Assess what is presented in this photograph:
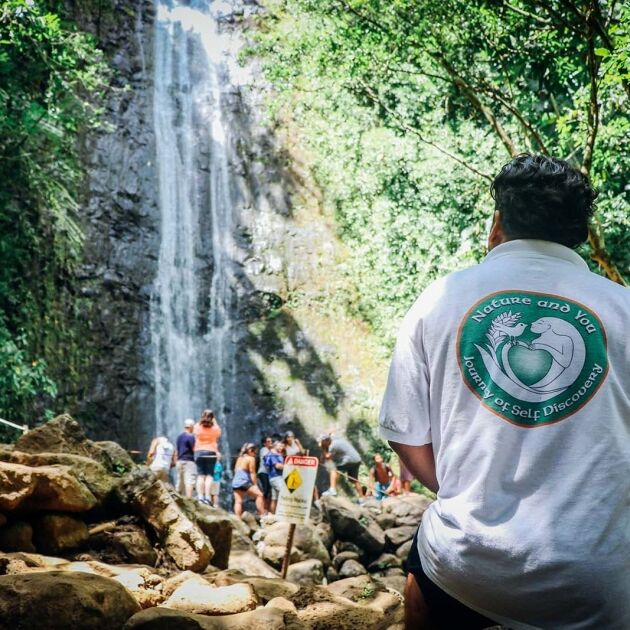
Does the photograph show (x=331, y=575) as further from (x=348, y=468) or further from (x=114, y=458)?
(x=348, y=468)

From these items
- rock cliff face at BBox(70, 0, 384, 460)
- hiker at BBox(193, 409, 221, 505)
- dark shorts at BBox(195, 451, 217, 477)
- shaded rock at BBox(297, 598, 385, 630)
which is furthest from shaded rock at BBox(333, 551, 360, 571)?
rock cliff face at BBox(70, 0, 384, 460)

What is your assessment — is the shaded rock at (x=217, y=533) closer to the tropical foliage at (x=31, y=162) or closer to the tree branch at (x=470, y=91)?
the tree branch at (x=470, y=91)

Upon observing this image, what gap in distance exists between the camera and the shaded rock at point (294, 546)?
8.13m

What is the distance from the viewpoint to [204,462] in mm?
10688

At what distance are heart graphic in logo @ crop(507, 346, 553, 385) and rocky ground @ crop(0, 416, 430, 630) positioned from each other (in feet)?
6.65

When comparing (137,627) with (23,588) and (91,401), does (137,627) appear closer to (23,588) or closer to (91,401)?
(23,588)

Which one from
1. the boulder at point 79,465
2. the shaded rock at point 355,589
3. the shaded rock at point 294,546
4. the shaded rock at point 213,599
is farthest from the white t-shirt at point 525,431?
the shaded rock at point 294,546

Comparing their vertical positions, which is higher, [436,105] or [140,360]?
→ [436,105]

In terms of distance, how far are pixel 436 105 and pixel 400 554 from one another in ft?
31.2

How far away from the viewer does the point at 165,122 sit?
21578mm

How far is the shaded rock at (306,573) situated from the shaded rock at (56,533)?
3.03 m

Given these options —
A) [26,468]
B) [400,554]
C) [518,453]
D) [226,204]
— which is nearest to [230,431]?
[226,204]

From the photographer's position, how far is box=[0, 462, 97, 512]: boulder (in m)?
4.62

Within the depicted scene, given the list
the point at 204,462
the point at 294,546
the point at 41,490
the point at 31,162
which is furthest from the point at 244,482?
the point at 41,490
